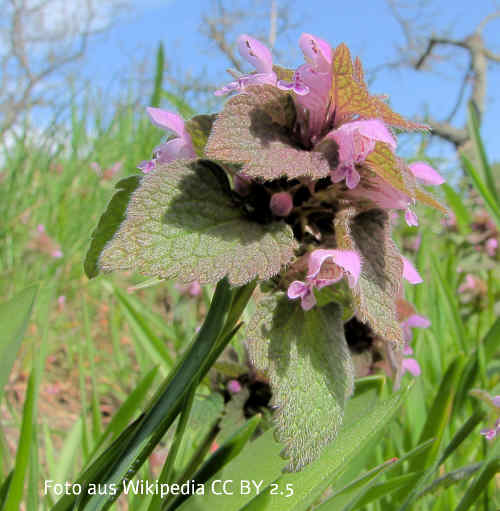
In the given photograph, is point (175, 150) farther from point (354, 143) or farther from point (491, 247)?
point (491, 247)

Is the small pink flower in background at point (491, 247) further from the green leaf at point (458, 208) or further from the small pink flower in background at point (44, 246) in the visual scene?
the small pink flower in background at point (44, 246)

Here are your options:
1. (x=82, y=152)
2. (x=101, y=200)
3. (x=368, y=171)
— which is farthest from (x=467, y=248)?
(x=82, y=152)

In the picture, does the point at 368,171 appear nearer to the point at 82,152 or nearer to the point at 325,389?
the point at 325,389

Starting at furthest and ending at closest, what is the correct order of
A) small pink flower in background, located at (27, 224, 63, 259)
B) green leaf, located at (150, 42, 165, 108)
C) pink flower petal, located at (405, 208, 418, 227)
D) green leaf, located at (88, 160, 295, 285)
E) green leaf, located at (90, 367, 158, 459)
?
small pink flower in background, located at (27, 224, 63, 259)
green leaf, located at (150, 42, 165, 108)
green leaf, located at (90, 367, 158, 459)
pink flower petal, located at (405, 208, 418, 227)
green leaf, located at (88, 160, 295, 285)

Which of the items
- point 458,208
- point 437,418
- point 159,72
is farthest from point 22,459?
point 458,208

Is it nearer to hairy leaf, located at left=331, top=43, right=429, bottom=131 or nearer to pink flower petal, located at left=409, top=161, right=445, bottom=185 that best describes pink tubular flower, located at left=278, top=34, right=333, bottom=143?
hairy leaf, located at left=331, top=43, right=429, bottom=131

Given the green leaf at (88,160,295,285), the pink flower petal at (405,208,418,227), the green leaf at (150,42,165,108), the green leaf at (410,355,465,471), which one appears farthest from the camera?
the green leaf at (150,42,165,108)

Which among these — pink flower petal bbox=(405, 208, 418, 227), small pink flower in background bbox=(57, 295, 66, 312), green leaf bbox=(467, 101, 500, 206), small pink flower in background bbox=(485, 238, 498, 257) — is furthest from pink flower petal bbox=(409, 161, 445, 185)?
small pink flower in background bbox=(57, 295, 66, 312)

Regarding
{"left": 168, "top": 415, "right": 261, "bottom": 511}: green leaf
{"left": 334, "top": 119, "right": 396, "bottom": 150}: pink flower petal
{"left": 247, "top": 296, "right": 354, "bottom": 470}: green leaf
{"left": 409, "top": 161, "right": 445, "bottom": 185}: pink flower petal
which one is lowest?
{"left": 168, "top": 415, "right": 261, "bottom": 511}: green leaf
